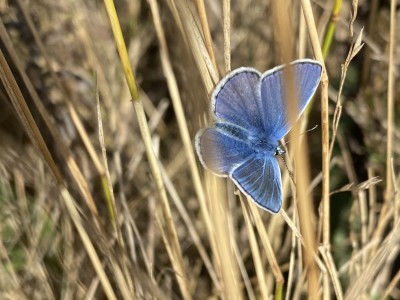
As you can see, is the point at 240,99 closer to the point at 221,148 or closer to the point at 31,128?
the point at 221,148

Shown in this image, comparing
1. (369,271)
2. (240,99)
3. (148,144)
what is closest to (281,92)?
(240,99)

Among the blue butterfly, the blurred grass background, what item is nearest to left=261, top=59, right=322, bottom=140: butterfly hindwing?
the blue butterfly

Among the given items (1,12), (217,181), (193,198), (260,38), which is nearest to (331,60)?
(260,38)

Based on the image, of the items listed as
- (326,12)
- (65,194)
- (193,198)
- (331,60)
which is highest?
(326,12)

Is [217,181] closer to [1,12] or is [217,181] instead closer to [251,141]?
[251,141]

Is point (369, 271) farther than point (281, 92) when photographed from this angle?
Yes

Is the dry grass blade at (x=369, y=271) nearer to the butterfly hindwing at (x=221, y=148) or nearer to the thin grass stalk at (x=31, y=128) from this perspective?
the butterfly hindwing at (x=221, y=148)
